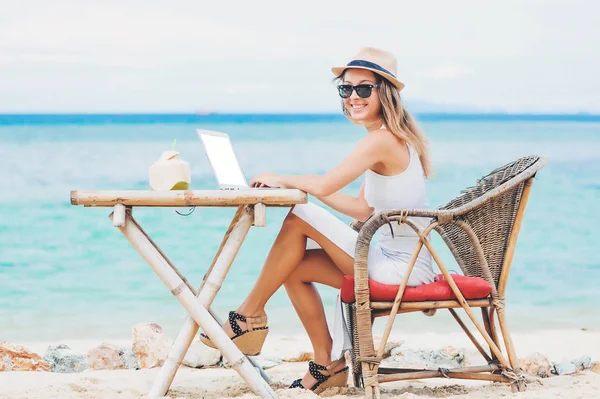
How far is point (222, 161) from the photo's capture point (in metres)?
3.67

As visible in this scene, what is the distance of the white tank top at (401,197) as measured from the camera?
3.76 meters

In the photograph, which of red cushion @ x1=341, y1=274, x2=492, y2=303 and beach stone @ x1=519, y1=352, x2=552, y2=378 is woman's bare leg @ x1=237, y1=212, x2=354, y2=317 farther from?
beach stone @ x1=519, y1=352, x2=552, y2=378

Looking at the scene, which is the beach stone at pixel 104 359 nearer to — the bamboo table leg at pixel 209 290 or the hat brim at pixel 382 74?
the bamboo table leg at pixel 209 290

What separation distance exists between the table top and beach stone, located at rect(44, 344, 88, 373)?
180 cm

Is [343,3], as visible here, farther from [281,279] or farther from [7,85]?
[281,279]

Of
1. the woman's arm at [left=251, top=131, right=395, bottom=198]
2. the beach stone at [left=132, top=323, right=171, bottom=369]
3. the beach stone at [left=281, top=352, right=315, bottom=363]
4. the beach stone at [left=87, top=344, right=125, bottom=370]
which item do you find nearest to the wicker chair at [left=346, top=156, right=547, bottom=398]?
the woman's arm at [left=251, top=131, right=395, bottom=198]

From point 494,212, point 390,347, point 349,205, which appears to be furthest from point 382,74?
point 390,347

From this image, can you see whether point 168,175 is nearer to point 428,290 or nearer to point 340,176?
point 340,176

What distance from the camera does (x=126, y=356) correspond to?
16.6ft

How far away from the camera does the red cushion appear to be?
3588mm

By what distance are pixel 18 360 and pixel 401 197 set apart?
90.3 inches

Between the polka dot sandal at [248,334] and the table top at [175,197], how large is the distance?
57 centimetres

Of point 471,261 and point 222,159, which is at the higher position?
point 222,159

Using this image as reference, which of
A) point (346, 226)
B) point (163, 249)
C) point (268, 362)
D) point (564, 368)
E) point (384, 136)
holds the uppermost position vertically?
point (163, 249)
